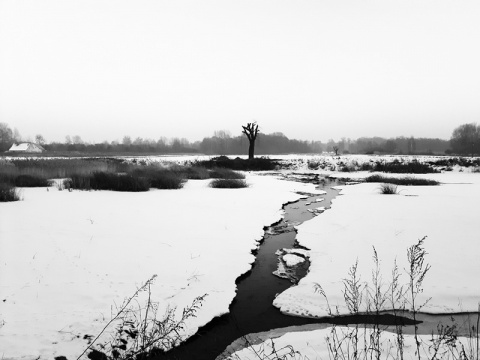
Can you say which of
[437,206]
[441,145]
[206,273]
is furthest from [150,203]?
[441,145]

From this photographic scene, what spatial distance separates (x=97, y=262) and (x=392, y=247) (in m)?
5.28

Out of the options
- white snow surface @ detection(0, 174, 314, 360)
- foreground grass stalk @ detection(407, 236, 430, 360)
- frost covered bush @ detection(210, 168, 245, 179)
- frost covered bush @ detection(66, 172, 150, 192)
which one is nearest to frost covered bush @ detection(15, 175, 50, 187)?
frost covered bush @ detection(66, 172, 150, 192)

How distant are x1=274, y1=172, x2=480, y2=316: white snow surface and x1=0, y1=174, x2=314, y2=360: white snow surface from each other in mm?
1144

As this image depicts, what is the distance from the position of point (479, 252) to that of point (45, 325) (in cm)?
658

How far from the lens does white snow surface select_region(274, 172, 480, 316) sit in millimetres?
3750

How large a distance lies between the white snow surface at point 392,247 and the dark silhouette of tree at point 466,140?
231ft

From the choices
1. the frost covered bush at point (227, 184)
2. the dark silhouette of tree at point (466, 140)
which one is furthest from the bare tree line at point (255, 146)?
the frost covered bush at point (227, 184)

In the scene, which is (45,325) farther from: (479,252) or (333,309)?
(479,252)

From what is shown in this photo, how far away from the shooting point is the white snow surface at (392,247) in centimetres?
375

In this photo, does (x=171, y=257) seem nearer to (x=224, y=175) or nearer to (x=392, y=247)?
(x=392, y=247)

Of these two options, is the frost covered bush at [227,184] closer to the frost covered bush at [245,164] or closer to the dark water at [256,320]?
the dark water at [256,320]

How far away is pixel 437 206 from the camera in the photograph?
30.3ft

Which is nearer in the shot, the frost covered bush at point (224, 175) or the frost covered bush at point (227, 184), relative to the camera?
the frost covered bush at point (227, 184)

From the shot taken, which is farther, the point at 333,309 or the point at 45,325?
the point at 333,309
